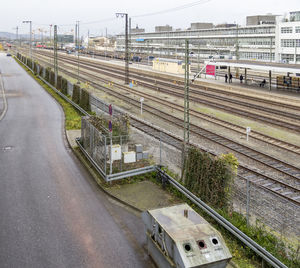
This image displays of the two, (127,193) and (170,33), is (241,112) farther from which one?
(170,33)

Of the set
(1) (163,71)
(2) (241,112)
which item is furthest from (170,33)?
(2) (241,112)

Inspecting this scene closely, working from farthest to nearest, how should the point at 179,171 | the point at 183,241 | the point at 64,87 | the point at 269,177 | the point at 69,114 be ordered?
the point at 64,87, the point at 69,114, the point at 179,171, the point at 269,177, the point at 183,241

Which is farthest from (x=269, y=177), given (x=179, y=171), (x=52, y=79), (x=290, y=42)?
(x=290, y=42)

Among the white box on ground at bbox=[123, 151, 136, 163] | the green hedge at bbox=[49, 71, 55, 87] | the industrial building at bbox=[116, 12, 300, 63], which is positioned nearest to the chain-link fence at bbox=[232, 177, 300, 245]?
the white box on ground at bbox=[123, 151, 136, 163]

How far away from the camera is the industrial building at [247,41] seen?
81812mm

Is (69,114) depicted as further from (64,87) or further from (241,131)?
(241,131)

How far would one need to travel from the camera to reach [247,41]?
375 feet

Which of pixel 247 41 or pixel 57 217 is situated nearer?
pixel 57 217

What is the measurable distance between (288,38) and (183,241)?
3320 inches

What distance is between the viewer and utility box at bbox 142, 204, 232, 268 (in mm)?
8477

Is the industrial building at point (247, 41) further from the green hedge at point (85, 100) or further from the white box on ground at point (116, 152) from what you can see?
the white box on ground at point (116, 152)

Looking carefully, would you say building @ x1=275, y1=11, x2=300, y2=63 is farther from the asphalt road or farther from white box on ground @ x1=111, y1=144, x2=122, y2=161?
white box on ground @ x1=111, y1=144, x2=122, y2=161

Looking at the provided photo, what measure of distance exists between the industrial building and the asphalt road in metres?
46.6

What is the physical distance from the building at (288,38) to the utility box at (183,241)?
7534 cm
